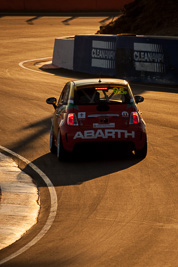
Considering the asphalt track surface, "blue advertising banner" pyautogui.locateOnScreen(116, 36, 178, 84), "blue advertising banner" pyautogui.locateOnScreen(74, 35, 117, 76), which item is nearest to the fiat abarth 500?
the asphalt track surface

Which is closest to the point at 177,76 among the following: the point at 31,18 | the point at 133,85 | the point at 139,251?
the point at 133,85

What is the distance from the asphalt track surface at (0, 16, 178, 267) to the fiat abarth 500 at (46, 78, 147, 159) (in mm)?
460

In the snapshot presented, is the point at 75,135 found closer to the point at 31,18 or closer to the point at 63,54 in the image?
the point at 63,54

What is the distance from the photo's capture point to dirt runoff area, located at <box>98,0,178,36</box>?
1416 inches

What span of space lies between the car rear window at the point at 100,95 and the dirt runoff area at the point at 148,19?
21614 millimetres

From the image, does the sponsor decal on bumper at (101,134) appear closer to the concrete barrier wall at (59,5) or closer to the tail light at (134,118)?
the tail light at (134,118)

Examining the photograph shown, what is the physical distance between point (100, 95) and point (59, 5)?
47605mm

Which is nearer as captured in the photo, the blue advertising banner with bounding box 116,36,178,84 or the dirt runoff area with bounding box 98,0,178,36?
the blue advertising banner with bounding box 116,36,178,84

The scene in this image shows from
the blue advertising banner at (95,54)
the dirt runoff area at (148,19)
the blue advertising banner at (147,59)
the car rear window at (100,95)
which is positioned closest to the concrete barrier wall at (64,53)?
the blue advertising banner at (95,54)

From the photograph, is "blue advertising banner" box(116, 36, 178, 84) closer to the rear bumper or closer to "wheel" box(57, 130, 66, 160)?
the rear bumper

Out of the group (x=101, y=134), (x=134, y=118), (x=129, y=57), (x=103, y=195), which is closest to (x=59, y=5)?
(x=129, y=57)

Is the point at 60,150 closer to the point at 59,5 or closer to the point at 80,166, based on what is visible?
the point at 80,166

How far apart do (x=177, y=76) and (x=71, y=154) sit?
11783 mm

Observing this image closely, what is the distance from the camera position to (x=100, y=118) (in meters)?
13.3
